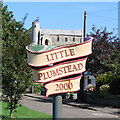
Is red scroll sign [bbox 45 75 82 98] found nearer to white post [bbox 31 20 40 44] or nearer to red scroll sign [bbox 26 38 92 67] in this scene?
red scroll sign [bbox 26 38 92 67]

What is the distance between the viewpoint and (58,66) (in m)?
6.31

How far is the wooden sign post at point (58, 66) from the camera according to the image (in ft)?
20.5

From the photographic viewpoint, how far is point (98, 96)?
904 inches

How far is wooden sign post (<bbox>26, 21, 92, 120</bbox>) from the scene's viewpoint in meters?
6.23

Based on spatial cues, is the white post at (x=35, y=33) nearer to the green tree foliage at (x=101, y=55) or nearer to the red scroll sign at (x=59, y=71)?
the red scroll sign at (x=59, y=71)

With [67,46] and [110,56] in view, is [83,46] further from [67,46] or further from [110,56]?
[110,56]

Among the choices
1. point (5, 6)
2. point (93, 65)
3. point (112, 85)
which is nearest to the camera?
point (5, 6)

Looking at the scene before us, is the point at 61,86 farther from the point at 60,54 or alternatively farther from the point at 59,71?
the point at 60,54

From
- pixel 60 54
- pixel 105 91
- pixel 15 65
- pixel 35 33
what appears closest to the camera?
pixel 60 54

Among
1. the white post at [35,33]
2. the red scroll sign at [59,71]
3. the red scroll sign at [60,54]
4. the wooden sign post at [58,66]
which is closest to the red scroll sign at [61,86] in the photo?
the wooden sign post at [58,66]

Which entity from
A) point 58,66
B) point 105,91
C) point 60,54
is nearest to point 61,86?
point 58,66

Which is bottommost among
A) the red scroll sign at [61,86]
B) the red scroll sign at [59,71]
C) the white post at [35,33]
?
the red scroll sign at [61,86]

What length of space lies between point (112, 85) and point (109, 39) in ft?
16.6

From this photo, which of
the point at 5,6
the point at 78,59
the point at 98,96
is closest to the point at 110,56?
the point at 98,96
